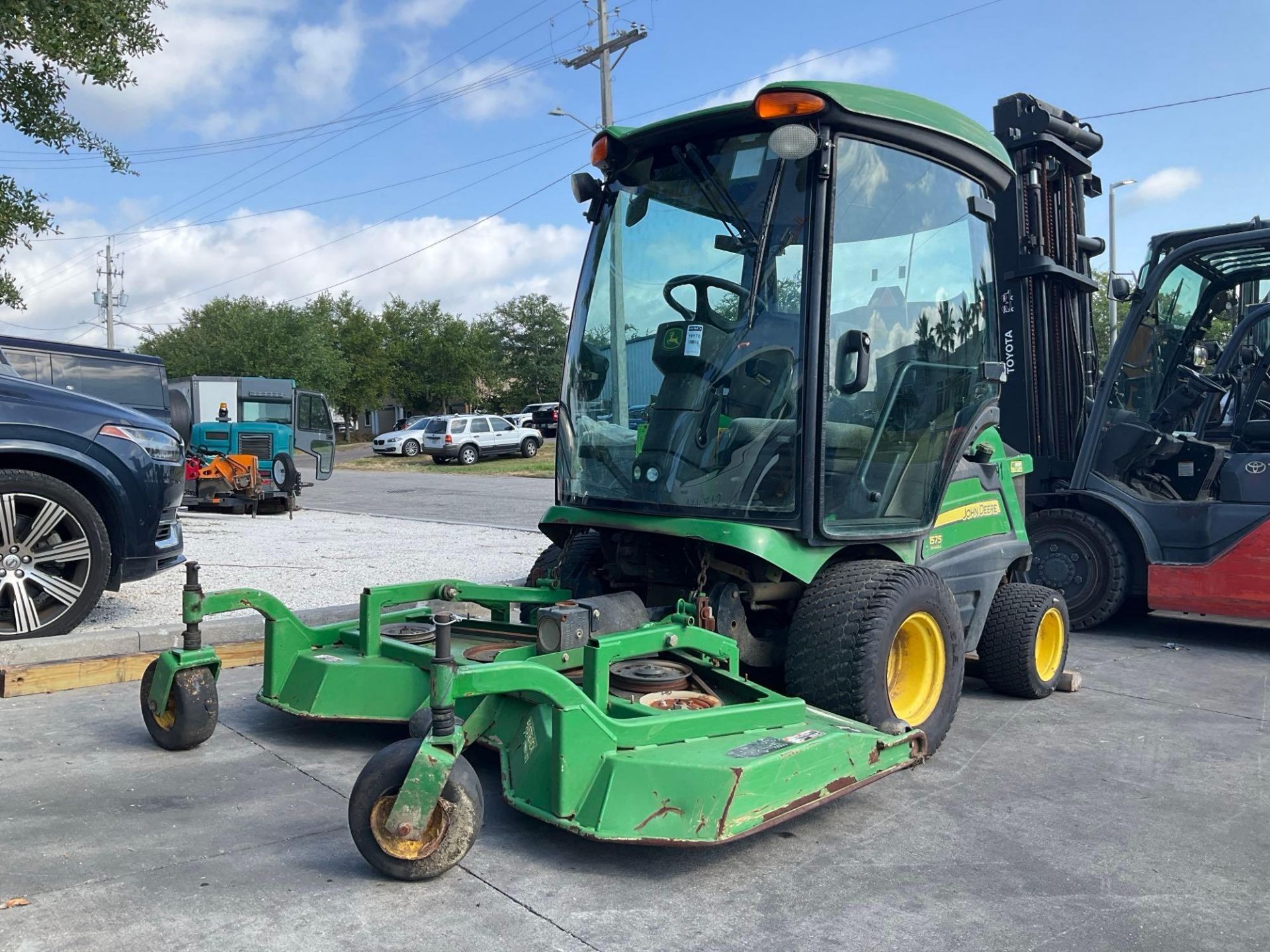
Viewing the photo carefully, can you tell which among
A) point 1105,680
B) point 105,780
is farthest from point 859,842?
point 1105,680

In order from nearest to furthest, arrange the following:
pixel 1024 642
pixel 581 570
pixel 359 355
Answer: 1. pixel 581 570
2. pixel 1024 642
3. pixel 359 355

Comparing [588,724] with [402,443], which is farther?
[402,443]

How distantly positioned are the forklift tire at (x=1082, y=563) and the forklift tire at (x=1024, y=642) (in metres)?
2.11

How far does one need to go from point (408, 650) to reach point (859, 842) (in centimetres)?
187

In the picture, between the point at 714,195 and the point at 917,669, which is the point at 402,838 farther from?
the point at 714,195

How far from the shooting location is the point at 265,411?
2434cm

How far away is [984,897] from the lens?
10.7ft

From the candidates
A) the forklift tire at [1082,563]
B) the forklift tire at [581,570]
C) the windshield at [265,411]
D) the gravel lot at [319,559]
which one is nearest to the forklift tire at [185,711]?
the forklift tire at [581,570]

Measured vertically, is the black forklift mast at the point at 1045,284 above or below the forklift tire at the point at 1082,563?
above

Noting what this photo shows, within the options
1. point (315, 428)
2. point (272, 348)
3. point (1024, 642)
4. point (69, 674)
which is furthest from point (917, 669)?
point (272, 348)

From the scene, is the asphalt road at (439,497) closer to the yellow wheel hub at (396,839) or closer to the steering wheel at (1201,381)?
the steering wheel at (1201,381)

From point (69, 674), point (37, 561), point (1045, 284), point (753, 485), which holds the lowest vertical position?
point (69, 674)

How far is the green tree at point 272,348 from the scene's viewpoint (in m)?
55.3

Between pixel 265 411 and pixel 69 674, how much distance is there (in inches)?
775
